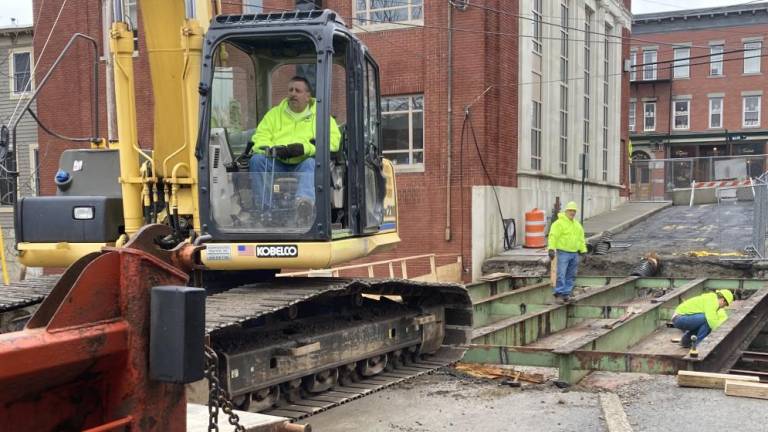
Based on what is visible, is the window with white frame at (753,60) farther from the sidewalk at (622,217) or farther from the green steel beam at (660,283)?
the green steel beam at (660,283)

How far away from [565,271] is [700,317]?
374cm

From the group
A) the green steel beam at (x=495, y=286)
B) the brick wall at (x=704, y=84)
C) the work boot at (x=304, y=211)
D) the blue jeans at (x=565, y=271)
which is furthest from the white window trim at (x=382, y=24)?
the brick wall at (x=704, y=84)

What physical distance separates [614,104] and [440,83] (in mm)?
15882

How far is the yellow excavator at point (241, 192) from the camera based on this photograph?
5504 mm

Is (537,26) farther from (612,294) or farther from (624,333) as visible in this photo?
(624,333)

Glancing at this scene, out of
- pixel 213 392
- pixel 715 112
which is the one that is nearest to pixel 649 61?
pixel 715 112

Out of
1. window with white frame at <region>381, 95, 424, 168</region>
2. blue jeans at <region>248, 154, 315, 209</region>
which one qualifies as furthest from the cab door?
window with white frame at <region>381, 95, 424, 168</region>

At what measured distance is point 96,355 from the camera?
247cm

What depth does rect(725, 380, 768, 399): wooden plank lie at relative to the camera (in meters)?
7.18

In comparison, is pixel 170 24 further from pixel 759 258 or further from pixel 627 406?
pixel 759 258

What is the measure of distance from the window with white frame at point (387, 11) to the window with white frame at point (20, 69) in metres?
14.1

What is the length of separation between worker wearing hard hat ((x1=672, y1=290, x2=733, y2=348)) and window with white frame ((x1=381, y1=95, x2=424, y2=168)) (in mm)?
9668

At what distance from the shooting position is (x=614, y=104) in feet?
105

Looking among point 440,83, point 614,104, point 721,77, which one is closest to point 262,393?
point 440,83
